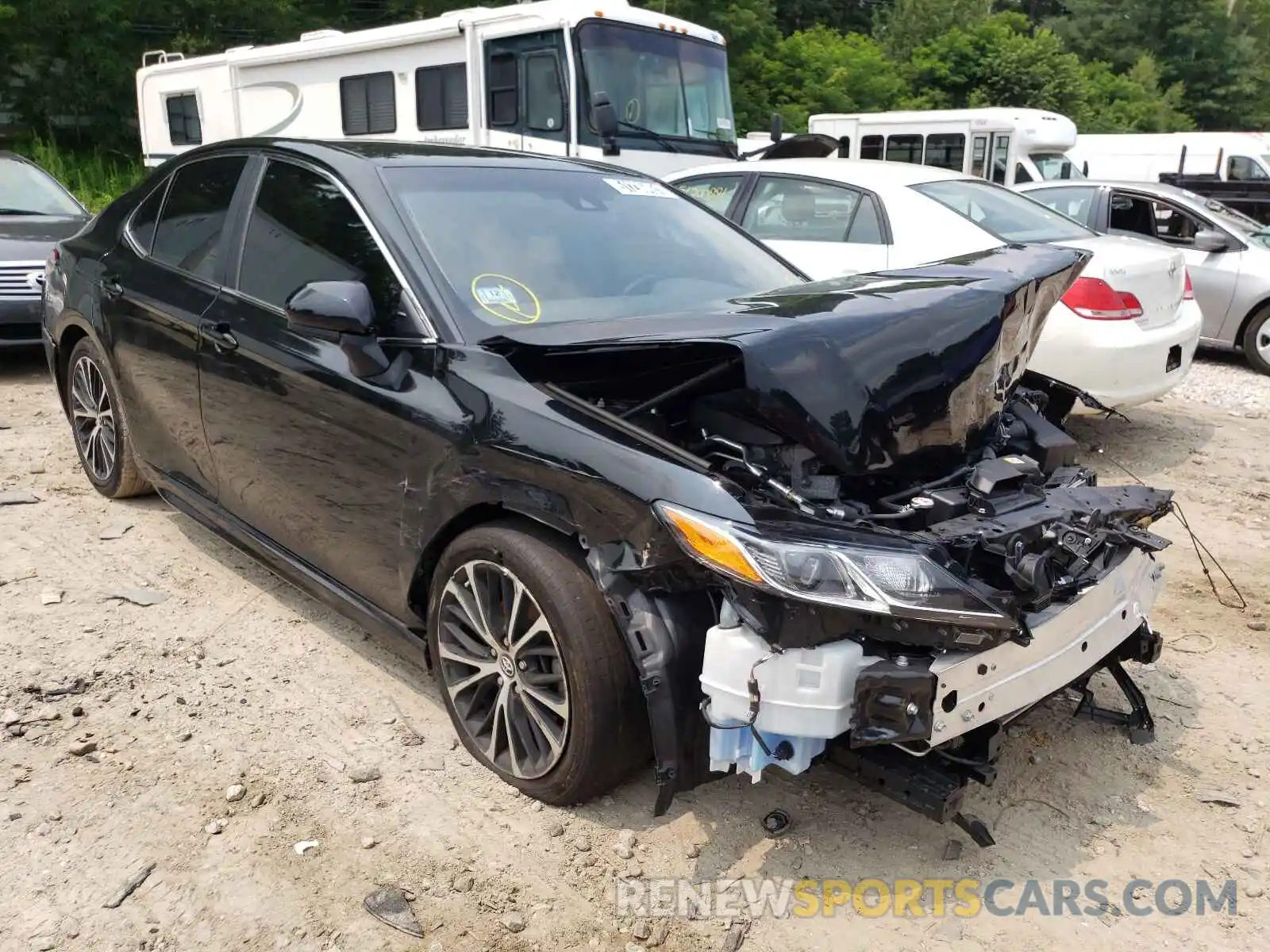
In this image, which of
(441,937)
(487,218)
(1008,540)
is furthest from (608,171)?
(441,937)

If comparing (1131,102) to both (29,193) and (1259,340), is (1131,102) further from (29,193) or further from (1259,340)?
(29,193)

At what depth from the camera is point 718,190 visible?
762 centimetres

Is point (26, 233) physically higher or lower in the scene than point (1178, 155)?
higher

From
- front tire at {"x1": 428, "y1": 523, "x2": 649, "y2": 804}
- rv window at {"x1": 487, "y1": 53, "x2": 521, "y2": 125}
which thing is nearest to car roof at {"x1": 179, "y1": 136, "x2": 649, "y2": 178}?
Result: front tire at {"x1": 428, "y1": 523, "x2": 649, "y2": 804}

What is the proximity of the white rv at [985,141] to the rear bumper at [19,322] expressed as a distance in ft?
44.2

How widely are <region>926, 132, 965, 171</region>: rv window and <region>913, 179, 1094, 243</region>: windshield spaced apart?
1095 centimetres

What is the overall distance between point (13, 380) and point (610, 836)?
7205mm

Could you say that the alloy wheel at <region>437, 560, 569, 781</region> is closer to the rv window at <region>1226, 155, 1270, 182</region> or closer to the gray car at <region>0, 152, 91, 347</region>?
the gray car at <region>0, 152, 91, 347</region>

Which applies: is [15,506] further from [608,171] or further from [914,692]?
[914,692]

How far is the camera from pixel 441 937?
251 cm

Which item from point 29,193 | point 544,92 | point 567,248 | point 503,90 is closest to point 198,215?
point 567,248

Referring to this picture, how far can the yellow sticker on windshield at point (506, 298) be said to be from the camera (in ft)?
10.5

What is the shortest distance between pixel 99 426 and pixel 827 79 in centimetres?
2872

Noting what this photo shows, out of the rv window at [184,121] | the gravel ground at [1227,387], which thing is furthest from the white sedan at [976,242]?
the rv window at [184,121]
